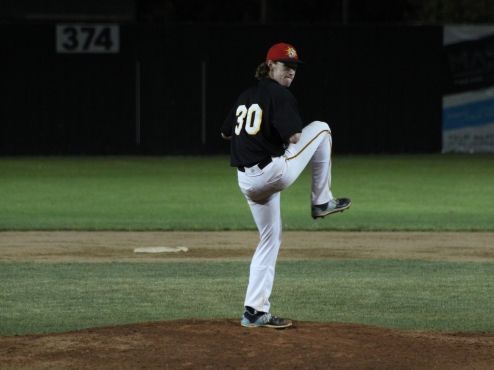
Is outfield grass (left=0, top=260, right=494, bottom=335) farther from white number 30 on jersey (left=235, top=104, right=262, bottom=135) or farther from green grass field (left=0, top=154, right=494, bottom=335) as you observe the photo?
white number 30 on jersey (left=235, top=104, right=262, bottom=135)

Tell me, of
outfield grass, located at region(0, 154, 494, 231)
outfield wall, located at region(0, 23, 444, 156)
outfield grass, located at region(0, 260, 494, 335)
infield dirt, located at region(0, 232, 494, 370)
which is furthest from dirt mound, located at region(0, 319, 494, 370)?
outfield wall, located at region(0, 23, 444, 156)

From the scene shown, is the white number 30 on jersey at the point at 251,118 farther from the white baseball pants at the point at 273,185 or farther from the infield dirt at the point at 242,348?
the infield dirt at the point at 242,348

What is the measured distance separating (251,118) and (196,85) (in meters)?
21.0

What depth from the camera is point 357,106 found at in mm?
27062

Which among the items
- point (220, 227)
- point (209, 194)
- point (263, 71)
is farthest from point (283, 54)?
point (209, 194)

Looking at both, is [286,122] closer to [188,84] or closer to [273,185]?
[273,185]

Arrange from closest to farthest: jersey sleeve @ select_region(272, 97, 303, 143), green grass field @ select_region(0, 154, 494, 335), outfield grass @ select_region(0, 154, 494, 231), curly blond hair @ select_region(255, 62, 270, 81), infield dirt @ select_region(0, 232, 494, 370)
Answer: infield dirt @ select_region(0, 232, 494, 370) → jersey sleeve @ select_region(272, 97, 303, 143) → curly blond hair @ select_region(255, 62, 270, 81) → green grass field @ select_region(0, 154, 494, 335) → outfield grass @ select_region(0, 154, 494, 231)

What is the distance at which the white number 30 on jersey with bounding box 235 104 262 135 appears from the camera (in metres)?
5.87

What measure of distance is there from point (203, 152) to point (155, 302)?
19.0 meters

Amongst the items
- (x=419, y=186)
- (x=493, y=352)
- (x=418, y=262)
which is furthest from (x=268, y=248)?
(x=419, y=186)

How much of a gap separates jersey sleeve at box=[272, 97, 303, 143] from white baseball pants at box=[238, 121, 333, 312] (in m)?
0.25

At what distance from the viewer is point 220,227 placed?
521 inches

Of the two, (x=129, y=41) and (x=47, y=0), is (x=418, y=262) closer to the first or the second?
(x=129, y=41)

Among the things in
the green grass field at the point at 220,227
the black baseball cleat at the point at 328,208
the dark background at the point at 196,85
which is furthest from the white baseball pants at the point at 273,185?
the dark background at the point at 196,85
